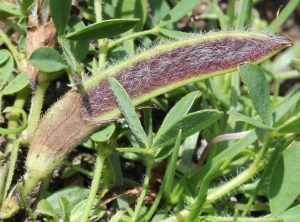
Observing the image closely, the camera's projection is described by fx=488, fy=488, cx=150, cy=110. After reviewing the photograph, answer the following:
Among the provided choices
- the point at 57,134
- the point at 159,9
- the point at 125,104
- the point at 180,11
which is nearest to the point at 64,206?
the point at 57,134

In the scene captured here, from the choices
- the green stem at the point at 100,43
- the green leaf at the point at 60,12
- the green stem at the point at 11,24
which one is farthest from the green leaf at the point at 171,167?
the green stem at the point at 11,24

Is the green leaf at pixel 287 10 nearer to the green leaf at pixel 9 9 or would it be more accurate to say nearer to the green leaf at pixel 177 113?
the green leaf at pixel 177 113

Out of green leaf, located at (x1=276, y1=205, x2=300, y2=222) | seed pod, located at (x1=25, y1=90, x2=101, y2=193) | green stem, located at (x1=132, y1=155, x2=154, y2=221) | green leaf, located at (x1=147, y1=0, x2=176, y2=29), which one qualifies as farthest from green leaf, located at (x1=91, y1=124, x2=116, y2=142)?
green leaf, located at (x1=147, y1=0, x2=176, y2=29)

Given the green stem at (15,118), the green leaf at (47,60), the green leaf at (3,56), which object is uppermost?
the green leaf at (47,60)

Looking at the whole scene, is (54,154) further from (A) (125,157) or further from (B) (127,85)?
(A) (125,157)

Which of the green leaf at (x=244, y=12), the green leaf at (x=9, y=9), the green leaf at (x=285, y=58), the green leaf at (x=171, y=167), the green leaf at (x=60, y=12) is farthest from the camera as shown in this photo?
the green leaf at (x=285, y=58)

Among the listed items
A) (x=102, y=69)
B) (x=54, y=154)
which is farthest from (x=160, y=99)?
(x=54, y=154)
